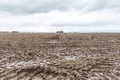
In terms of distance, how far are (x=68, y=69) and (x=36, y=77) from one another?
7.18 feet

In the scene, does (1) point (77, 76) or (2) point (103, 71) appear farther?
(2) point (103, 71)

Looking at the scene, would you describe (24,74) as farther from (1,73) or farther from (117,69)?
(117,69)

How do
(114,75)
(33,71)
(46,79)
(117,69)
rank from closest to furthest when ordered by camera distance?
(46,79) < (114,75) < (33,71) < (117,69)

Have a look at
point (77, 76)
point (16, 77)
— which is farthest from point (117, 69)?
point (16, 77)

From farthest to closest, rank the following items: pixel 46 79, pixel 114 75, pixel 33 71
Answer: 1. pixel 33 71
2. pixel 114 75
3. pixel 46 79

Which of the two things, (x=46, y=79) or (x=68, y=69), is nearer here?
(x=46, y=79)

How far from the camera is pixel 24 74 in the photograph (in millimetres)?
11812

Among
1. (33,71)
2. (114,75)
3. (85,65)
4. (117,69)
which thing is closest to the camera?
(114,75)

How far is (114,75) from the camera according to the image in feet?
38.5

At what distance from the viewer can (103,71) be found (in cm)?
1270

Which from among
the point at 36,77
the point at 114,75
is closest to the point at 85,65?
the point at 114,75

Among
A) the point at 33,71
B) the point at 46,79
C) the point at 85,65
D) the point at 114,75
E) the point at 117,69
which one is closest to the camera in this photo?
the point at 46,79

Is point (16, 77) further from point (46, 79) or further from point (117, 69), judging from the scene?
point (117, 69)

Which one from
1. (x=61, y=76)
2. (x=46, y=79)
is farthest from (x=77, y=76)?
(x=46, y=79)
